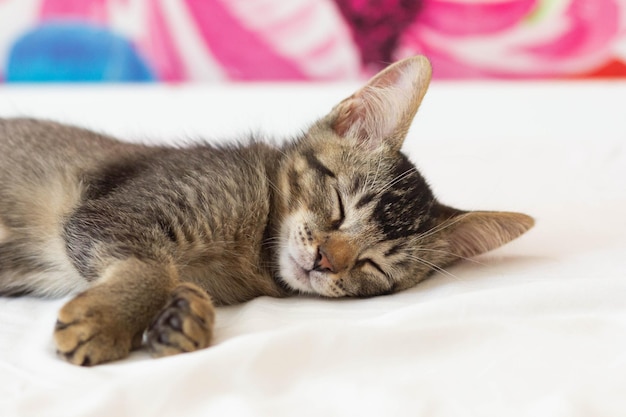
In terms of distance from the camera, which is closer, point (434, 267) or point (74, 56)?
point (434, 267)

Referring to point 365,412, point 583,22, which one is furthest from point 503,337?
point 583,22

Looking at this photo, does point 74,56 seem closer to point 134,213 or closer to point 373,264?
point 134,213

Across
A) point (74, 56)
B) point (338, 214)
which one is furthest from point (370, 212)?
point (74, 56)

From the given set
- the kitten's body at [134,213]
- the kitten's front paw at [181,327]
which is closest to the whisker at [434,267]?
the kitten's body at [134,213]

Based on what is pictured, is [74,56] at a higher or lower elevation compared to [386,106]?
lower

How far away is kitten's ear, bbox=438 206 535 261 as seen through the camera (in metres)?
1.44

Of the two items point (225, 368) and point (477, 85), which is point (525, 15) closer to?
point (477, 85)

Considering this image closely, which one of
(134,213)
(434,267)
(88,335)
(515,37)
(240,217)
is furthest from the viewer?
(515,37)

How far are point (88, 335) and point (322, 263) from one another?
19.1 inches

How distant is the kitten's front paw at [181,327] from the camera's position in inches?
38.5

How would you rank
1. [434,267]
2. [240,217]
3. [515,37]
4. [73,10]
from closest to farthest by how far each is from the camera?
[240,217] → [434,267] → [515,37] → [73,10]

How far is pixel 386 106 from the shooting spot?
1486 mm

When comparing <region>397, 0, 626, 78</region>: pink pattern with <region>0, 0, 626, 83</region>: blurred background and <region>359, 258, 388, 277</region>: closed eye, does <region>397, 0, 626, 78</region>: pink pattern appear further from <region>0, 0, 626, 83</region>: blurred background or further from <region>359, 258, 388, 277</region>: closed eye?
<region>359, 258, 388, 277</region>: closed eye

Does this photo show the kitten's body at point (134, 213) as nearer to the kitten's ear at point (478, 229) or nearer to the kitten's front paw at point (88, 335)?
the kitten's front paw at point (88, 335)
